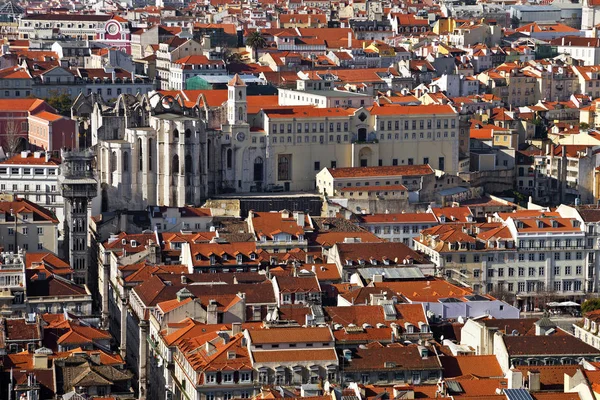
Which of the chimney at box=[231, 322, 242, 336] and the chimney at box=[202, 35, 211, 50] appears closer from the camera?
the chimney at box=[231, 322, 242, 336]

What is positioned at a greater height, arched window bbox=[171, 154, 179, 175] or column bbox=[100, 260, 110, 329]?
arched window bbox=[171, 154, 179, 175]

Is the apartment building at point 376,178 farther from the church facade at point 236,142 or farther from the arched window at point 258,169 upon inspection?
the arched window at point 258,169

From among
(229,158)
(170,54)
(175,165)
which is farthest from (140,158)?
(170,54)

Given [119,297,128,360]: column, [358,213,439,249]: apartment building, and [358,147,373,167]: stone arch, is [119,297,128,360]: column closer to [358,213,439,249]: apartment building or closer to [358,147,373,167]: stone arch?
[358,213,439,249]: apartment building

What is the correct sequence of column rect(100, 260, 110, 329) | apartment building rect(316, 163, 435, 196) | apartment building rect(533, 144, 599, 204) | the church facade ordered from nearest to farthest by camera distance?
1. column rect(100, 260, 110, 329)
2. the church facade
3. apartment building rect(316, 163, 435, 196)
4. apartment building rect(533, 144, 599, 204)

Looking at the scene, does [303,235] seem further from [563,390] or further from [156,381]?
[563,390]

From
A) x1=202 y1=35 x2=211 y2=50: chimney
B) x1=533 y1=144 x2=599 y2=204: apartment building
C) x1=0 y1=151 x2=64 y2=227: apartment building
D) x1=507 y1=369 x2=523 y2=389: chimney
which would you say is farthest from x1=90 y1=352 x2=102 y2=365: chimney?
x1=202 y1=35 x2=211 y2=50: chimney

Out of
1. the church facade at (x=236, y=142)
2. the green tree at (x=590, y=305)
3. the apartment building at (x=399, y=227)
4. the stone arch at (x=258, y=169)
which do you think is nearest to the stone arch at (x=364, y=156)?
the church facade at (x=236, y=142)

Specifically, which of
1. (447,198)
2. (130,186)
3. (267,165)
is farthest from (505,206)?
(130,186)
